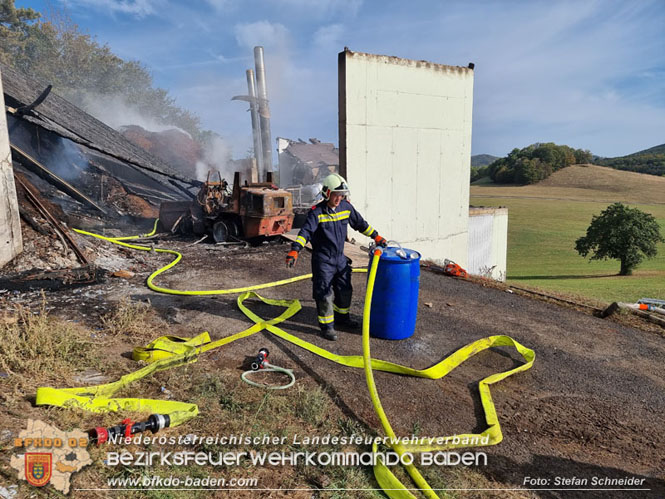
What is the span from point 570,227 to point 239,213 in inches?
1238

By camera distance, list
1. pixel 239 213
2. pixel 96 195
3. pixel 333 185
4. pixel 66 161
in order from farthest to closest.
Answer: pixel 66 161 < pixel 96 195 < pixel 239 213 < pixel 333 185

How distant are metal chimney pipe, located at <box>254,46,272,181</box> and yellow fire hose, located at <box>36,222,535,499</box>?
796 inches

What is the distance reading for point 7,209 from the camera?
6602mm

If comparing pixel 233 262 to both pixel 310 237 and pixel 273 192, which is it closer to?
pixel 273 192

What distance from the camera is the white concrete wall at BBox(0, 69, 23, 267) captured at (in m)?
6.52

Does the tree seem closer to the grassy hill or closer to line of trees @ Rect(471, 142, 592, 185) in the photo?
the grassy hill

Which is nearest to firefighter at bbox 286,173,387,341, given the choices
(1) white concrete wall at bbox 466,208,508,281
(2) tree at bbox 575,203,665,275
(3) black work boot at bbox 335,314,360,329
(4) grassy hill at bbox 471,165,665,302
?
(3) black work boot at bbox 335,314,360,329

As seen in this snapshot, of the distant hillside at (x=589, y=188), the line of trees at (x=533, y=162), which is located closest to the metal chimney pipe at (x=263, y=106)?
the distant hillside at (x=589, y=188)

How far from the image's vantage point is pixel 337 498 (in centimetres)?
243

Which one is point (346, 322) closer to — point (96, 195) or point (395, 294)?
point (395, 294)

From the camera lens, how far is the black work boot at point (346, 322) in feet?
16.6

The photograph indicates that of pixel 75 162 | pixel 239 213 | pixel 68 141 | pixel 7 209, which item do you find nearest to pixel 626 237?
pixel 239 213

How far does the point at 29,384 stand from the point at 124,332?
1.33 metres

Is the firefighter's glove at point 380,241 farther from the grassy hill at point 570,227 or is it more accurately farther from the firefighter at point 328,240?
the grassy hill at point 570,227
